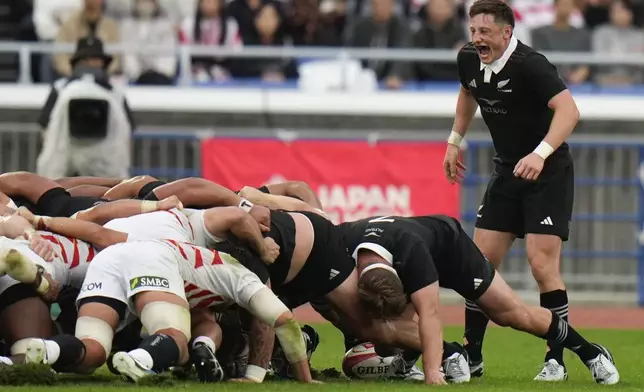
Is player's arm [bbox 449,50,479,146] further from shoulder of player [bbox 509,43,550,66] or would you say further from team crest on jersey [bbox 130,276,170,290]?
team crest on jersey [bbox 130,276,170,290]

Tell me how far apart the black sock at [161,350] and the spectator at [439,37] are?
34.2ft

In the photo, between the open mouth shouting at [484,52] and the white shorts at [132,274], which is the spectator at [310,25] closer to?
the open mouth shouting at [484,52]

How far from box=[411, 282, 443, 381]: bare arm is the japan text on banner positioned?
7467 mm

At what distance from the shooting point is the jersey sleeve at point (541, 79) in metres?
10.5

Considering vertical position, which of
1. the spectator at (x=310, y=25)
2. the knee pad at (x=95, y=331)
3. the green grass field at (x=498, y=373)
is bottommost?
the green grass field at (x=498, y=373)

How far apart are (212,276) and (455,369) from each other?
174 cm

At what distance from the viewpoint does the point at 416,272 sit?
981 centimetres

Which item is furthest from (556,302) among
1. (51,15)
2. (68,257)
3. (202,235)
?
(51,15)

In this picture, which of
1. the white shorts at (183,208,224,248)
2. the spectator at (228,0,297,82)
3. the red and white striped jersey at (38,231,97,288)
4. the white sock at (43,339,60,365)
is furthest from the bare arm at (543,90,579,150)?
the spectator at (228,0,297,82)

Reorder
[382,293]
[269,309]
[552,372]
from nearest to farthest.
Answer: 1. [269,309]
2. [382,293]
3. [552,372]

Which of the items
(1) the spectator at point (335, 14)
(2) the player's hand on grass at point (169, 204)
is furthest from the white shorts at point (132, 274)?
(1) the spectator at point (335, 14)

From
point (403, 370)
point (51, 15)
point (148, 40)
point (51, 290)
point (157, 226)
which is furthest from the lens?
point (51, 15)

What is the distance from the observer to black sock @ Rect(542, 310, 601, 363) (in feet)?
33.8

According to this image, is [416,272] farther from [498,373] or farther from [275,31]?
[275,31]
